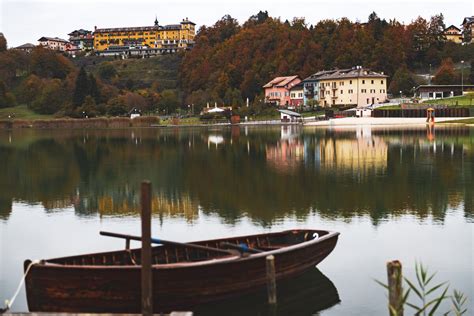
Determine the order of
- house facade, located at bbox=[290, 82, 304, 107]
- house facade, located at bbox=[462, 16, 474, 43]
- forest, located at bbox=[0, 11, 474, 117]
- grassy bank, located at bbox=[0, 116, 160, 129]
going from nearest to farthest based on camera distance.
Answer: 1. grassy bank, located at bbox=[0, 116, 160, 129]
2. forest, located at bbox=[0, 11, 474, 117]
3. house facade, located at bbox=[290, 82, 304, 107]
4. house facade, located at bbox=[462, 16, 474, 43]

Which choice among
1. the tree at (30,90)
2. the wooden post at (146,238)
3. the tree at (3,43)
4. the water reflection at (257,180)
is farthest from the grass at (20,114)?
the wooden post at (146,238)

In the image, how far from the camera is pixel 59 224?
85.1ft

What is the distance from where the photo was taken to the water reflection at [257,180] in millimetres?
28266

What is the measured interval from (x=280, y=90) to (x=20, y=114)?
62376 millimetres

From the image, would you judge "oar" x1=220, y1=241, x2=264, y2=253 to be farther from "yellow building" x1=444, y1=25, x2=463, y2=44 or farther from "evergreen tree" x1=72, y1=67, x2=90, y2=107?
"yellow building" x1=444, y1=25, x2=463, y2=44

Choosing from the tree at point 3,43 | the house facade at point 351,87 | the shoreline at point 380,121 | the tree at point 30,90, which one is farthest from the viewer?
the tree at point 3,43

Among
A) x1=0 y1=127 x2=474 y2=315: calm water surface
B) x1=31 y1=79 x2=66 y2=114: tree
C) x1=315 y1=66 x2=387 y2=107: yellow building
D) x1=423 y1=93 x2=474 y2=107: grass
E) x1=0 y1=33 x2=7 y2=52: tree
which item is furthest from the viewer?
x1=0 y1=33 x2=7 y2=52: tree

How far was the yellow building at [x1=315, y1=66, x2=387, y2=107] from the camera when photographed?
131250 millimetres

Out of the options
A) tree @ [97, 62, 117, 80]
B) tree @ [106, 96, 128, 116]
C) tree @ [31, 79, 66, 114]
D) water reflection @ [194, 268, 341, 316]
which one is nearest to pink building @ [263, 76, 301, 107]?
Result: tree @ [106, 96, 128, 116]

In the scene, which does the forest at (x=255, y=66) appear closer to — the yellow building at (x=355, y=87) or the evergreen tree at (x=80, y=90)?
the evergreen tree at (x=80, y=90)

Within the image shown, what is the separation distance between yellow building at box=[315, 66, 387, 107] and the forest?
11.7 ft

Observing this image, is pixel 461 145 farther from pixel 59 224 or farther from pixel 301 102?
pixel 301 102

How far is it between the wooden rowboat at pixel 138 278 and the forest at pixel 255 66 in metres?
121

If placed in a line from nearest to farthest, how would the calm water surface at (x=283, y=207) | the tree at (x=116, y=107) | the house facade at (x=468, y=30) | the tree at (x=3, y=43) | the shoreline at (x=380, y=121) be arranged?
the calm water surface at (x=283, y=207)
the shoreline at (x=380, y=121)
the tree at (x=116, y=107)
the house facade at (x=468, y=30)
the tree at (x=3, y=43)
